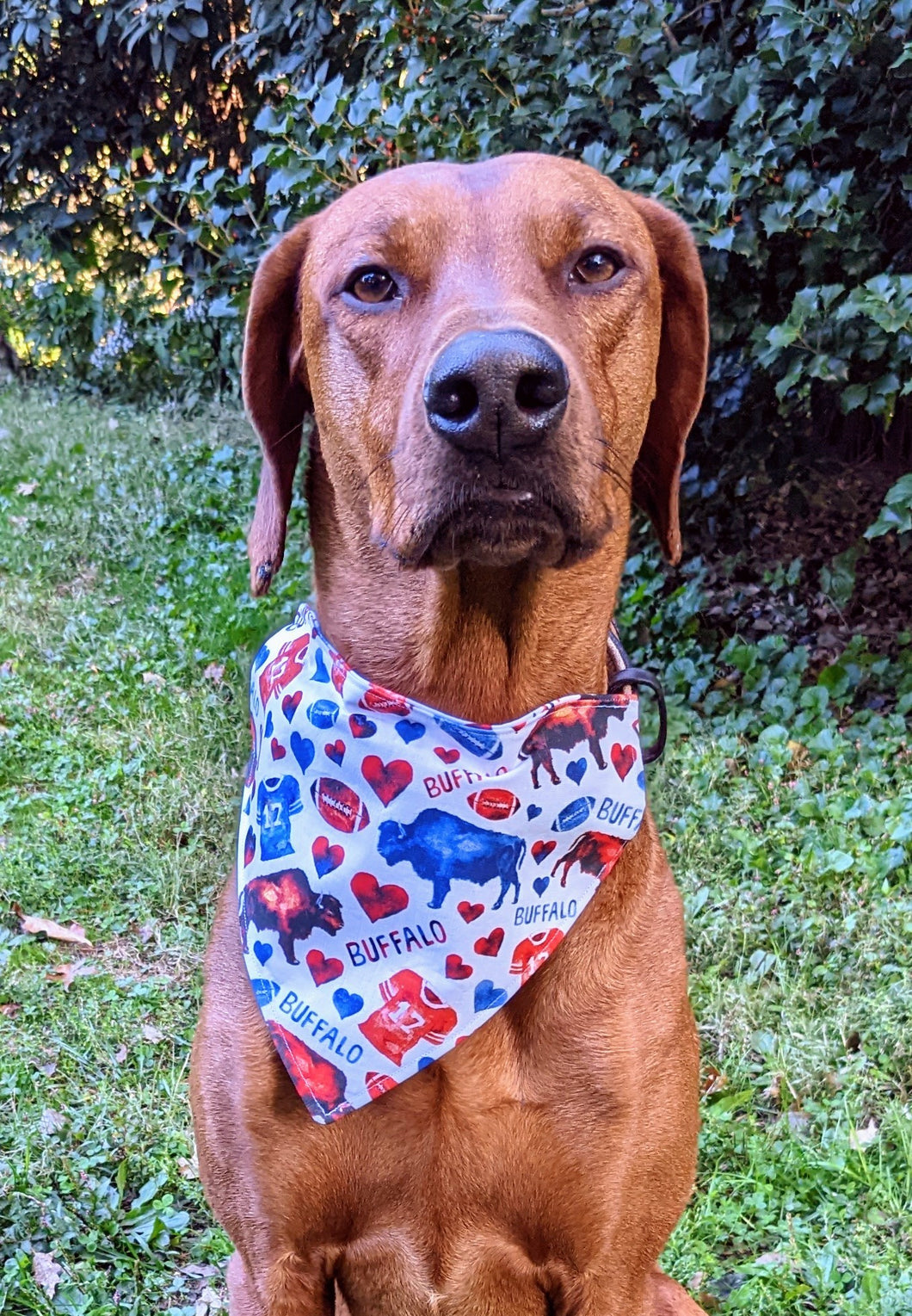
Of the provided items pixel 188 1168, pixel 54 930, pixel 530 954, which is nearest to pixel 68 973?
pixel 54 930

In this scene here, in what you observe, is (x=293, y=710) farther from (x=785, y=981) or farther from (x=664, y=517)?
(x=785, y=981)

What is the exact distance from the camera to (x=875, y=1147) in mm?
2916

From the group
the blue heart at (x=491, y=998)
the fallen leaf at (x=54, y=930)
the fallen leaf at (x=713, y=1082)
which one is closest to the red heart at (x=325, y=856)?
the blue heart at (x=491, y=998)

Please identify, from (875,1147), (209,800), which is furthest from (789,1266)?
(209,800)

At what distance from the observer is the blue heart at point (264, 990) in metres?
2.08

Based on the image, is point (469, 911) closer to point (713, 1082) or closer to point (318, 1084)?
point (318, 1084)

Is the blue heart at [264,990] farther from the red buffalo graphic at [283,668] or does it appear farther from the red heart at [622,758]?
the red heart at [622,758]

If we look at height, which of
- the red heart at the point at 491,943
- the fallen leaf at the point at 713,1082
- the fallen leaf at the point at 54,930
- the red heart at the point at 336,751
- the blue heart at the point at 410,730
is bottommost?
the fallen leaf at the point at 54,930

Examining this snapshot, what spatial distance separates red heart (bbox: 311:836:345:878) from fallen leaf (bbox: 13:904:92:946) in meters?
1.91

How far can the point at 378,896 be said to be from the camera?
216 cm

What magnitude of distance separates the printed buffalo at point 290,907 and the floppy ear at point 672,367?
97 cm

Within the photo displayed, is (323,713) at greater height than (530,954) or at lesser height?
greater

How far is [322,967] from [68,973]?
1.78 meters

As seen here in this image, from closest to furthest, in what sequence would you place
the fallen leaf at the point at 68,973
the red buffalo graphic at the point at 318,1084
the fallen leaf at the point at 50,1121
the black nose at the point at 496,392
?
the black nose at the point at 496,392
the red buffalo graphic at the point at 318,1084
the fallen leaf at the point at 50,1121
the fallen leaf at the point at 68,973
